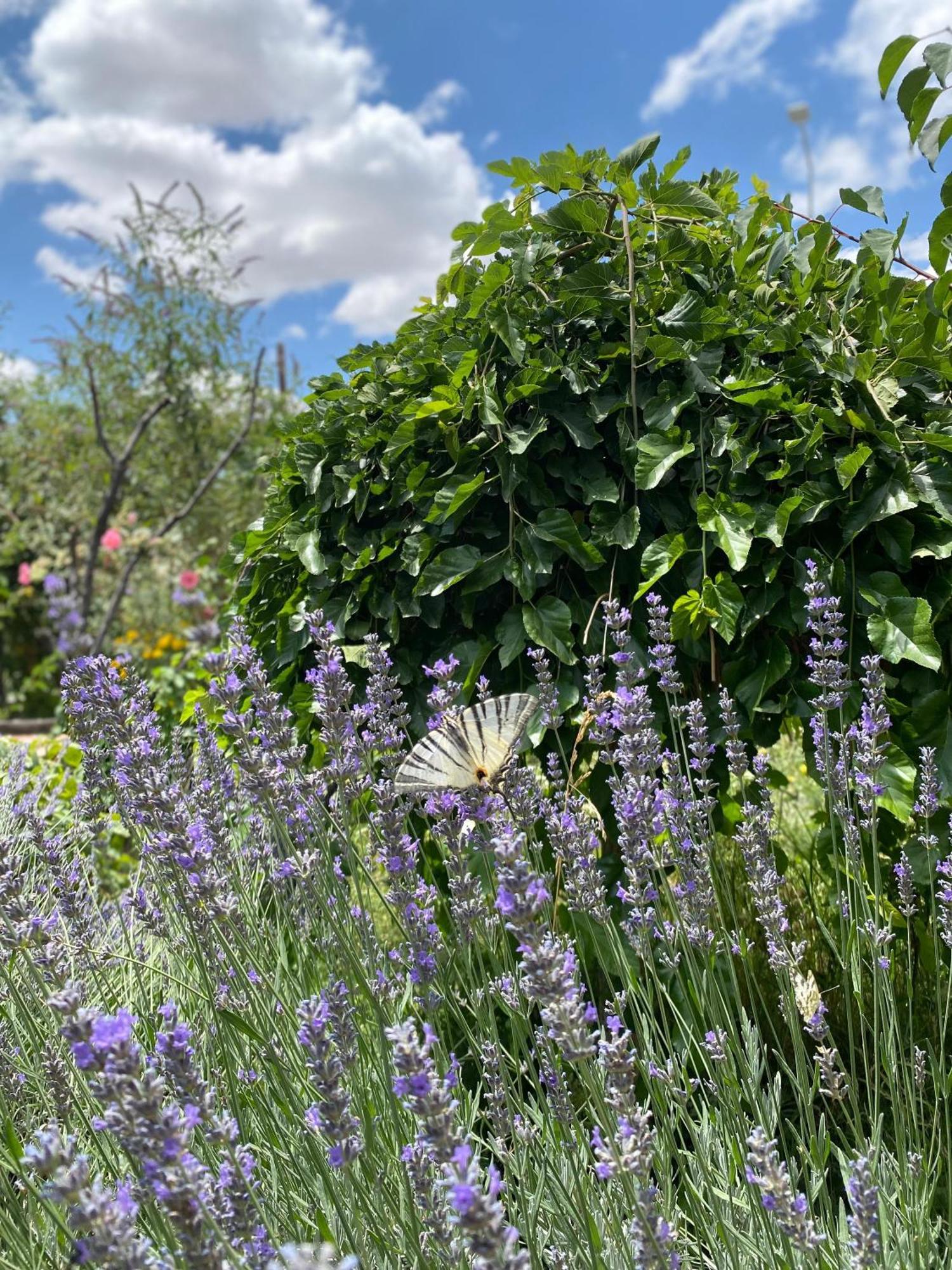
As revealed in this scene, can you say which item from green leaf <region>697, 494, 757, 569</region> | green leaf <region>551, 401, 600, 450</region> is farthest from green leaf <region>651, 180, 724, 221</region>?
green leaf <region>697, 494, 757, 569</region>

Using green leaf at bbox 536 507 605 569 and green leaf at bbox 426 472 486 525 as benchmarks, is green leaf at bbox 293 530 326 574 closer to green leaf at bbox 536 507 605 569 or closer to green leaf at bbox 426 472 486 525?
green leaf at bbox 426 472 486 525

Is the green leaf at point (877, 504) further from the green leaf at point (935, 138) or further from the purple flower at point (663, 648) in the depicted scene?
the green leaf at point (935, 138)

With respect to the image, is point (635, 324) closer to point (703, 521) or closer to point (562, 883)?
point (703, 521)

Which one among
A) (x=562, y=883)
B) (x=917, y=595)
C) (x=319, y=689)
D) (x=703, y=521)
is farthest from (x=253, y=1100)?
(x=917, y=595)

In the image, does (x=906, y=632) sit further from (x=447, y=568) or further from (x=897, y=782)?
(x=447, y=568)

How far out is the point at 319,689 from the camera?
69.8 inches

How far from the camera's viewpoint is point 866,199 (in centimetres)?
240

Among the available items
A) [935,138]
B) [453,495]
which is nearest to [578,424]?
[453,495]

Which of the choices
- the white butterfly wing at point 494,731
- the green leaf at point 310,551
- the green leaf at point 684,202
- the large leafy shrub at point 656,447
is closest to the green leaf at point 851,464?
the large leafy shrub at point 656,447

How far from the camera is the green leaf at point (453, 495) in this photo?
8.13 ft

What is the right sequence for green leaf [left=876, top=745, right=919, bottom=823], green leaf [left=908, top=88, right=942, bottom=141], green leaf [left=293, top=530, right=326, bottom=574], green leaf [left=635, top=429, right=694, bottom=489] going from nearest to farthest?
1. green leaf [left=908, top=88, right=942, bottom=141]
2. green leaf [left=876, top=745, right=919, bottom=823]
3. green leaf [left=635, top=429, right=694, bottom=489]
4. green leaf [left=293, top=530, right=326, bottom=574]

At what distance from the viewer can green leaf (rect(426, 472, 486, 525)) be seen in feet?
8.13

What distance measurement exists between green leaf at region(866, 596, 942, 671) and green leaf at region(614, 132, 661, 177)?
1.27m

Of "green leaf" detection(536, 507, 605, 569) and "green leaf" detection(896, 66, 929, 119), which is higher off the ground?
"green leaf" detection(896, 66, 929, 119)
